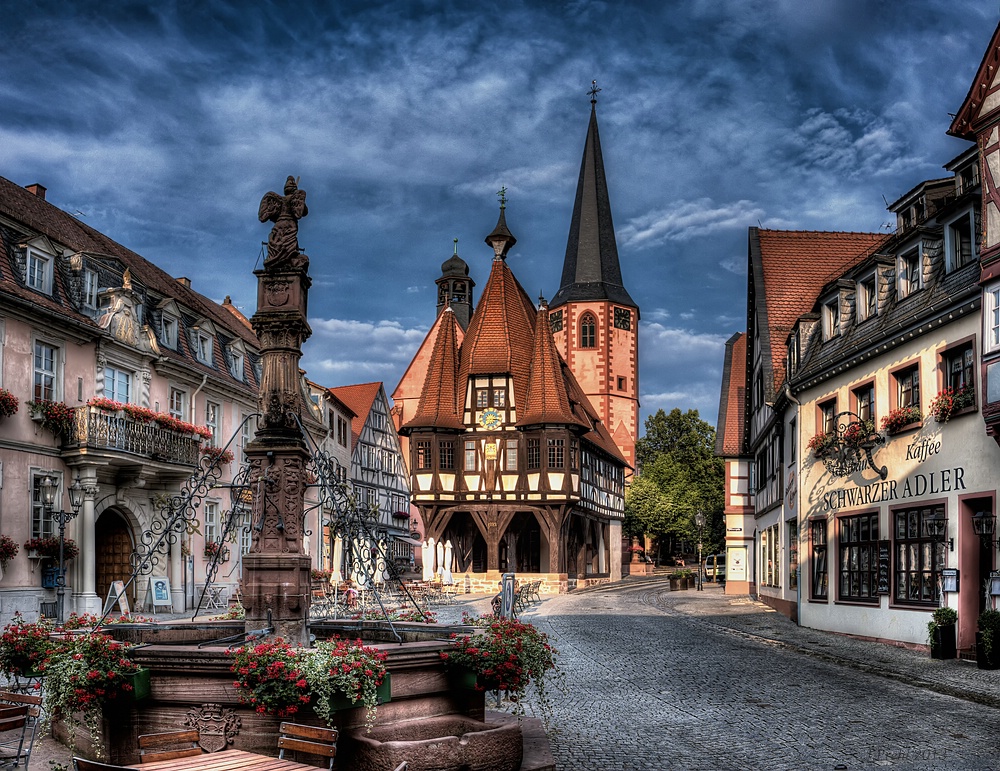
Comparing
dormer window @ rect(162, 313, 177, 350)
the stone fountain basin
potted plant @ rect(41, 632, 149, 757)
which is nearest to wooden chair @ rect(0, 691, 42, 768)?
potted plant @ rect(41, 632, 149, 757)

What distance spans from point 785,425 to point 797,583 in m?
4.35

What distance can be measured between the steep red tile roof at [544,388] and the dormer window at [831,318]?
2138cm

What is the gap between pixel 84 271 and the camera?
1001 inches

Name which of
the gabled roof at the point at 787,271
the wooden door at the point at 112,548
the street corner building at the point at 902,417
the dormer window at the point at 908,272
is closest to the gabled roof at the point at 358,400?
Answer: the wooden door at the point at 112,548

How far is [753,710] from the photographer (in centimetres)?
1223

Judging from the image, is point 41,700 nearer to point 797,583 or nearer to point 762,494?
point 797,583

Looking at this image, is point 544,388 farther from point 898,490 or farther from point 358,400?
point 898,490

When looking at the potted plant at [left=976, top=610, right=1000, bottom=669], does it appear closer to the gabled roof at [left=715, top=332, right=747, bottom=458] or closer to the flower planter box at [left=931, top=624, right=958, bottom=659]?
the flower planter box at [left=931, top=624, right=958, bottom=659]

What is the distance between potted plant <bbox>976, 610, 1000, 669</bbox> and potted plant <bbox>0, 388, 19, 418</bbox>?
18.1m

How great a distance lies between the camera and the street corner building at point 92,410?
22.6 m

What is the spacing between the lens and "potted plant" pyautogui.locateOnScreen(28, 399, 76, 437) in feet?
75.9

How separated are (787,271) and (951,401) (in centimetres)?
1410

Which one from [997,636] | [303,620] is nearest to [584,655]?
[997,636]

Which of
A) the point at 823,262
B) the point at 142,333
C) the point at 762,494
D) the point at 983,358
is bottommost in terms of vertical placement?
the point at 762,494
